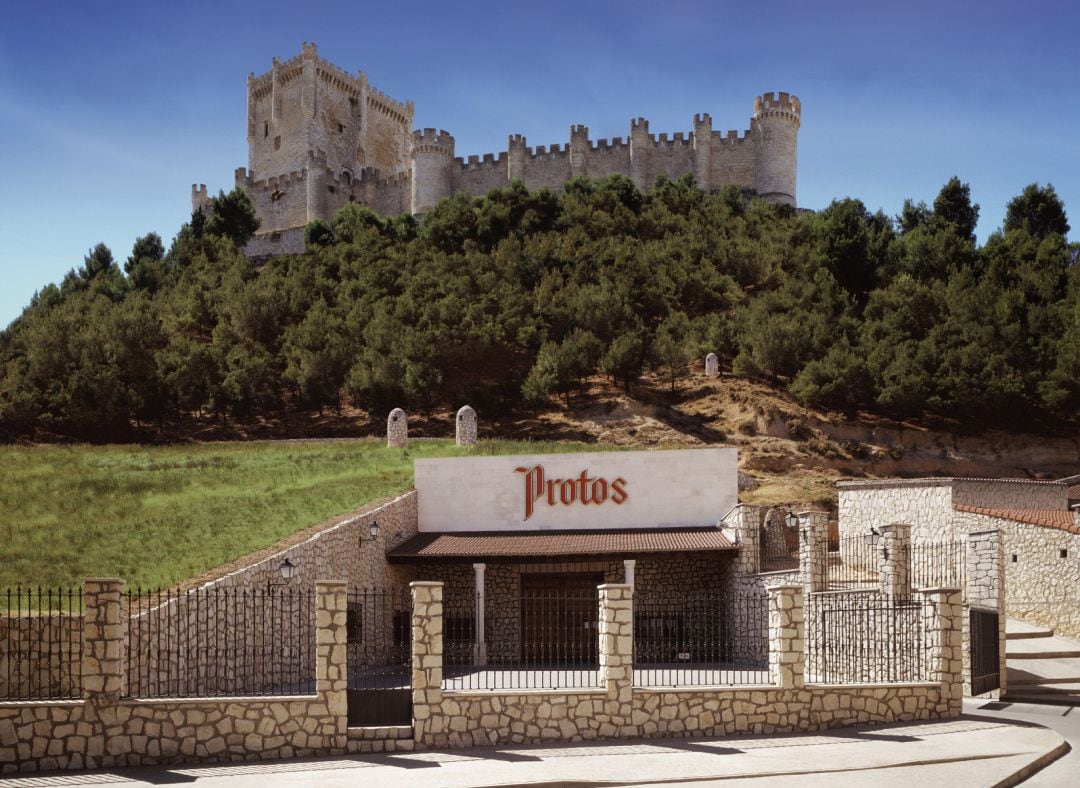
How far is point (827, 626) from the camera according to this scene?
1755 cm

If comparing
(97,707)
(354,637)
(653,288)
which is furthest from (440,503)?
(653,288)

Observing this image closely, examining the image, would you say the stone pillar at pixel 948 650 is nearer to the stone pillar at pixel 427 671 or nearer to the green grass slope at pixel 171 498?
the stone pillar at pixel 427 671

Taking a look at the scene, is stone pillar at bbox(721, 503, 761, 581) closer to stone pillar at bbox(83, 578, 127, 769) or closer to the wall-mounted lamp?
the wall-mounted lamp

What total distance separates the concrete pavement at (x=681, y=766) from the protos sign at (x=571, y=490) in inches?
427

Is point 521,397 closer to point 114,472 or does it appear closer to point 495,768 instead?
point 114,472

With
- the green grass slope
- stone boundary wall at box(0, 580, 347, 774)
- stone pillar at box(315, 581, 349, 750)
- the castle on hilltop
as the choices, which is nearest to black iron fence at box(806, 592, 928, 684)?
stone pillar at box(315, 581, 349, 750)

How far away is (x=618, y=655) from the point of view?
518 inches

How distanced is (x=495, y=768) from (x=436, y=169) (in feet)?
186

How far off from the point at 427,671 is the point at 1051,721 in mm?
8471

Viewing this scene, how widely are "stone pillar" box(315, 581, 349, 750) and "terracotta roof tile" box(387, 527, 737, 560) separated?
895cm

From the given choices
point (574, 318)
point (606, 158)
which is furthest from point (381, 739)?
point (606, 158)

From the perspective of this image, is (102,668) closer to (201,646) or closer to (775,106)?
(201,646)

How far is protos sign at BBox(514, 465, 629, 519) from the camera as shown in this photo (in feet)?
78.3

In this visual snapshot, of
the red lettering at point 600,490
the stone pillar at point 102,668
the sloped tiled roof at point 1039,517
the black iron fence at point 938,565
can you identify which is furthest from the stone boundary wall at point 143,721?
the sloped tiled roof at point 1039,517
